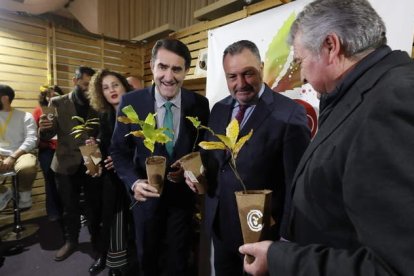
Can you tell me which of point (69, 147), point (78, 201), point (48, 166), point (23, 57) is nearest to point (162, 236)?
point (78, 201)

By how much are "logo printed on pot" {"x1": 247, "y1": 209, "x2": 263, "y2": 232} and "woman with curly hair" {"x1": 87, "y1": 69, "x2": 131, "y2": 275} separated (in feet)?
5.27

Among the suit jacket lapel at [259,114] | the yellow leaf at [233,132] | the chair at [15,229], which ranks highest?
the suit jacket lapel at [259,114]

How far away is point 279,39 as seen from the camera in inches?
84.7

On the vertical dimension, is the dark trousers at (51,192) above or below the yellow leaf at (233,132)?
below

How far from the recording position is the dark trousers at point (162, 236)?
66.4 inches

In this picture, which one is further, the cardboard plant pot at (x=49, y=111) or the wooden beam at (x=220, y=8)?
the wooden beam at (x=220, y=8)

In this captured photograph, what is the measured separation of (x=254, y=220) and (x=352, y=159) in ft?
1.39

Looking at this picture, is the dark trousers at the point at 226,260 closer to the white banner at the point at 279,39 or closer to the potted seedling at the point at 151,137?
the potted seedling at the point at 151,137

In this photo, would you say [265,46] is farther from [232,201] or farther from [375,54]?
[375,54]

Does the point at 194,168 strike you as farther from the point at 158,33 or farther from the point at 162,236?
the point at 158,33

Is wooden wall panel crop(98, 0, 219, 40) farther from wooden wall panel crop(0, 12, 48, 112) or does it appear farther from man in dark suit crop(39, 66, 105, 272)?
man in dark suit crop(39, 66, 105, 272)

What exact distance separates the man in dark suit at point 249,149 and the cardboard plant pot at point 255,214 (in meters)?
0.38

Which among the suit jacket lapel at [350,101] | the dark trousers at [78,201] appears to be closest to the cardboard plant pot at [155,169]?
the suit jacket lapel at [350,101]

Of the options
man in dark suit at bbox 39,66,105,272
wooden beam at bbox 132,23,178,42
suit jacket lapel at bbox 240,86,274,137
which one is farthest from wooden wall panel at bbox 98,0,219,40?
suit jacket lapel at bbox 240,86,274,137
